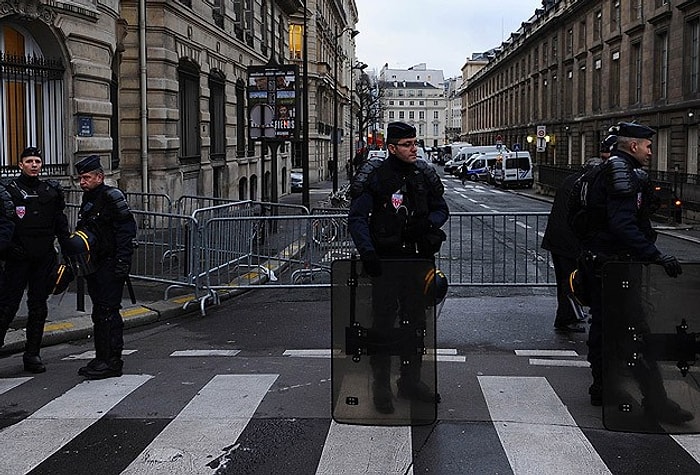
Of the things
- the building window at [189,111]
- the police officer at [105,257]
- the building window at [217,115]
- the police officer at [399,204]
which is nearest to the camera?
the police officer at [399,204]

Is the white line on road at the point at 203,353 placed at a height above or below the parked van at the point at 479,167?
below

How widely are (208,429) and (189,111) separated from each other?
718 inches

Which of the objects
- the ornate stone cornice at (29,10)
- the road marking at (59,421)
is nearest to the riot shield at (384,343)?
the road marking at (59,421)

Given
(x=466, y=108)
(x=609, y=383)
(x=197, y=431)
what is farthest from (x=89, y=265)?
(x=466, y=108)

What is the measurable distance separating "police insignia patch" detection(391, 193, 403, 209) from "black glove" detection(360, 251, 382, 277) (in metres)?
0.54

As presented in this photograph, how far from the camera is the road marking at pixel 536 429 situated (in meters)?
5.00

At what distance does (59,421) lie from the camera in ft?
19.5

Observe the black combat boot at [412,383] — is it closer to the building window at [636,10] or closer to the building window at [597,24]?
the building window at [636,10]

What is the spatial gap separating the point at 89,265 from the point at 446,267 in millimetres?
6406

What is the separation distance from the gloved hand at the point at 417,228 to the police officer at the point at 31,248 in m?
3.32

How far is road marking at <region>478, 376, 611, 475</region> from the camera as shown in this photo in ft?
16.4

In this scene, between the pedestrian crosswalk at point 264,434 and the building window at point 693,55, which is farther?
the building window at point 693,55

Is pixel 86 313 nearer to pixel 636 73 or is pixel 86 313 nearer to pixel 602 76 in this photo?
pixel 636 73

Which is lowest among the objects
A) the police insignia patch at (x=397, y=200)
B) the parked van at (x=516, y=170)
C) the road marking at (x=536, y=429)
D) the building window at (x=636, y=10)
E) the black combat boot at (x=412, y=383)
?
the road marking at (x=536, y=429)
